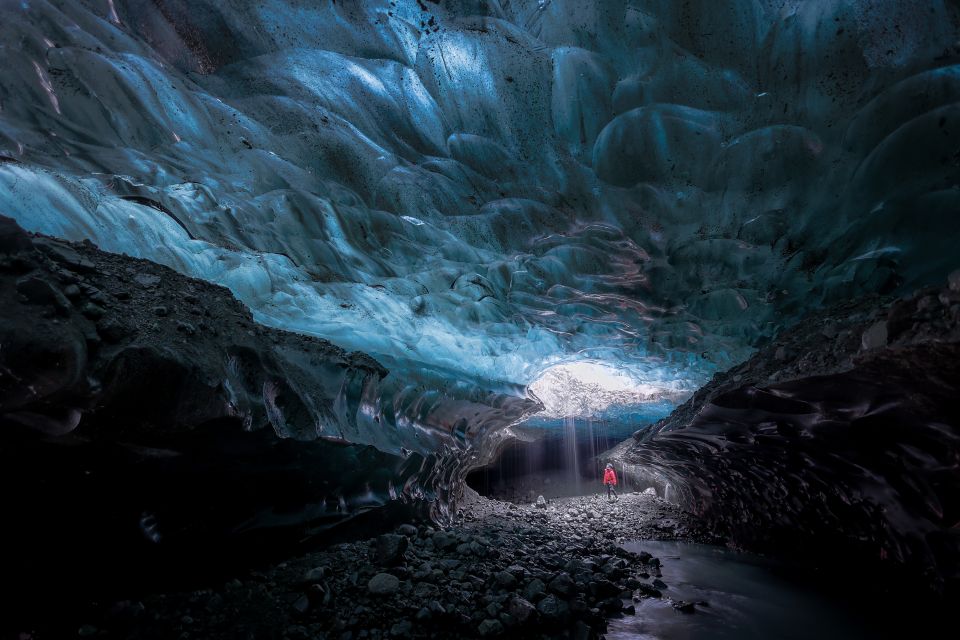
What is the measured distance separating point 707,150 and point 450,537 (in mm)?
7698

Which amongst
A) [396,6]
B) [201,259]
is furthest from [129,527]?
[396,6]

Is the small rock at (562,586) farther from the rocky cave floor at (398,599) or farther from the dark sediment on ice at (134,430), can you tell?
the dark sediment on ice at (134,430)

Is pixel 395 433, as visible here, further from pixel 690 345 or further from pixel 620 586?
pixel 690 345

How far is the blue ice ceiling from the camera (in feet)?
17.4

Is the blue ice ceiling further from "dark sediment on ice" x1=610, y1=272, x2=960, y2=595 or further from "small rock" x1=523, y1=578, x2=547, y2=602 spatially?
"small rock" x1=523, y1=578, x2=547, y2=602

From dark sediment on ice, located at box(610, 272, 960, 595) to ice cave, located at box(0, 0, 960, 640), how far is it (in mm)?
42

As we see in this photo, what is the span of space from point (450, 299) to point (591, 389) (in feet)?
29.5

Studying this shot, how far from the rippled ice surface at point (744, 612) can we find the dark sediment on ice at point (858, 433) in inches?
29.5

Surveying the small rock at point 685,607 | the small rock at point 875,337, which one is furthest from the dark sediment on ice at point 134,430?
the small rock at point 875,337

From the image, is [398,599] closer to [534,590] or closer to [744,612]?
[534,590]

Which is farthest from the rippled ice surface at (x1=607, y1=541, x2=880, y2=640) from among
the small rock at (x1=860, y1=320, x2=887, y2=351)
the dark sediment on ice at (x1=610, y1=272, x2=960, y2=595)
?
the small rock at (x1=860, y1=320, x2=887, y2=351)

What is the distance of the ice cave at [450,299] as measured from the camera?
2752 mm

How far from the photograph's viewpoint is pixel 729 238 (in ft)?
26.9

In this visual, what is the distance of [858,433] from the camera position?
409cm
